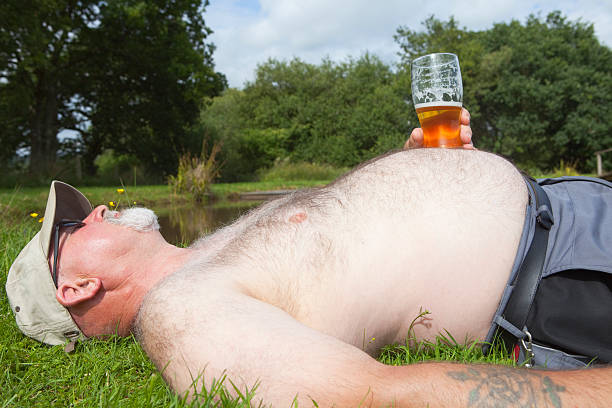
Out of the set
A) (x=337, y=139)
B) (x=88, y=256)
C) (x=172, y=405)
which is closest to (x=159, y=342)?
(x=172, y=405)

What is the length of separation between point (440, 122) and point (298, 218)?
2.72 feet

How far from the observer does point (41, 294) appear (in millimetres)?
1783

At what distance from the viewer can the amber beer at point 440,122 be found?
189 cm

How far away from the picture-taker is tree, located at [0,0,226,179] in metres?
14.9

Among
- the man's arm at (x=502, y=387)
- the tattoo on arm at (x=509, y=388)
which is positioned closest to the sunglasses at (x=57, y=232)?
the man's arm at (x=502, y=387)

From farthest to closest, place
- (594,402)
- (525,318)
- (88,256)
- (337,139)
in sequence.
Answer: (337,139), (88,256), (525,318), (594,402)

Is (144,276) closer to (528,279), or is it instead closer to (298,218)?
(298,218)

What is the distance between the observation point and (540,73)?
23.5 metres

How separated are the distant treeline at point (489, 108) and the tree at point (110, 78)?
2.94m

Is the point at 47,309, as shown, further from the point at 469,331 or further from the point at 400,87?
the point at 400,87

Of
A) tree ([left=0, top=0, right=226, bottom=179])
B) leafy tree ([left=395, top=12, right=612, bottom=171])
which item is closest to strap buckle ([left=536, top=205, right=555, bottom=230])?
tree ([left=0, top=0, right=226, bottom=179])

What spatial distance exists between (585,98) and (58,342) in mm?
27219

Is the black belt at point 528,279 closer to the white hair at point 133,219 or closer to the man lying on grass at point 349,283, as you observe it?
the man lying on grass at point 349,283

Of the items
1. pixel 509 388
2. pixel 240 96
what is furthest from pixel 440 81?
pixel 240 96
